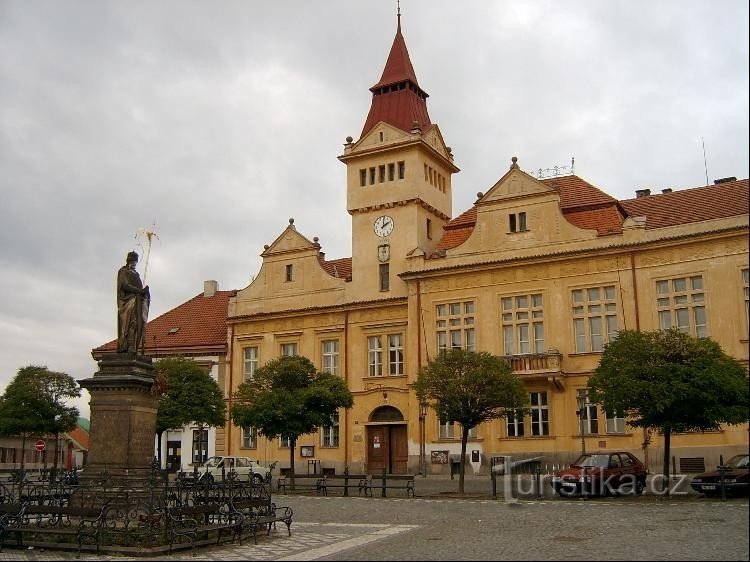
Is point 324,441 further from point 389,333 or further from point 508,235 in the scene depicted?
point 508,235

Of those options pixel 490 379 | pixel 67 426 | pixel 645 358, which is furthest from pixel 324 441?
pixel 645 358

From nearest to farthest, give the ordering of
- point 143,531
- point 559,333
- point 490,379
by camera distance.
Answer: point 143,531 → point 490,379 → point 559,333

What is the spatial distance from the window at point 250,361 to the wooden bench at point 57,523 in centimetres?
3030

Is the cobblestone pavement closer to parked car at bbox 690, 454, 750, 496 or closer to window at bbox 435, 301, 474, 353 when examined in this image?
parked car at bbox 690, 454, 750, 496

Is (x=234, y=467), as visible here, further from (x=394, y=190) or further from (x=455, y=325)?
(x=394, y=190)

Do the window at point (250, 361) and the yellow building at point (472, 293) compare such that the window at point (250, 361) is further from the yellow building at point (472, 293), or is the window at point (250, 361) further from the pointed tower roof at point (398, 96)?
the pointed tower roof at point (398, 96)

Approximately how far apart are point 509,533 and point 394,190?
2878 cm

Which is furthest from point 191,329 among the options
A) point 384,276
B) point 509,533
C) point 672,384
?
point 509,533

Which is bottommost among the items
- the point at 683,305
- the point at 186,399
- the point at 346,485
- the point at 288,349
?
the point at 346,485

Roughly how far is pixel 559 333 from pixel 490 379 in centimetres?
863

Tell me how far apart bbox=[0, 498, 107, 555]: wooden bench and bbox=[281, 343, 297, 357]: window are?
29318 millimetres

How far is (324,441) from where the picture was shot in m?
43.1

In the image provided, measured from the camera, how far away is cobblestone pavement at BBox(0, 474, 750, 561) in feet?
44.4

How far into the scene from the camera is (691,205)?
36188 mm
